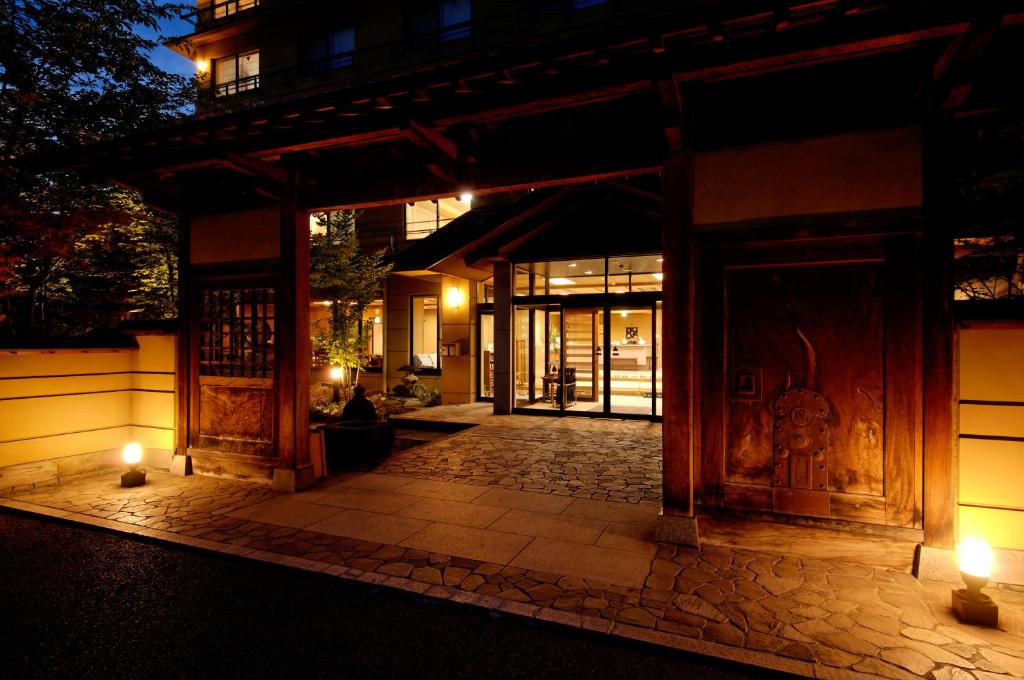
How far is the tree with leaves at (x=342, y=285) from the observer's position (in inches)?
543

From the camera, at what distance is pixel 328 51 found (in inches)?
785

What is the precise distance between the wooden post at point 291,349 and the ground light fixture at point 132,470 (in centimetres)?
207

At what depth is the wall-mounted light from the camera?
15.8 m

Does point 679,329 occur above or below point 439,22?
below

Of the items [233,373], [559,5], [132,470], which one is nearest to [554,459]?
[233,373]

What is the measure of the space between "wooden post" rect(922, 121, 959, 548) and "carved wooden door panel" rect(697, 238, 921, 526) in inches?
3.8

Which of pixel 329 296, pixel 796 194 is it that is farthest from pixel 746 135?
pixel 329 296

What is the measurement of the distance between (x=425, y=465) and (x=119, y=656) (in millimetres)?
5150

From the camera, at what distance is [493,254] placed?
516 inches

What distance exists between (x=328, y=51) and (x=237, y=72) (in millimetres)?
5351

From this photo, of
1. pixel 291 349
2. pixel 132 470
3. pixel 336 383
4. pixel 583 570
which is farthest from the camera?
pixel 336 383

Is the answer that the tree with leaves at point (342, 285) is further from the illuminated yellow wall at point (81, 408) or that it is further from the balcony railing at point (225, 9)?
the balcony railing at point (225, 9)

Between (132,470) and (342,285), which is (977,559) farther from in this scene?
(342,285)

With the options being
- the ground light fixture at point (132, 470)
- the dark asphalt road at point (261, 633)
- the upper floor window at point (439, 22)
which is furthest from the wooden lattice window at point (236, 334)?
the upper floor window at point (439, 22)
